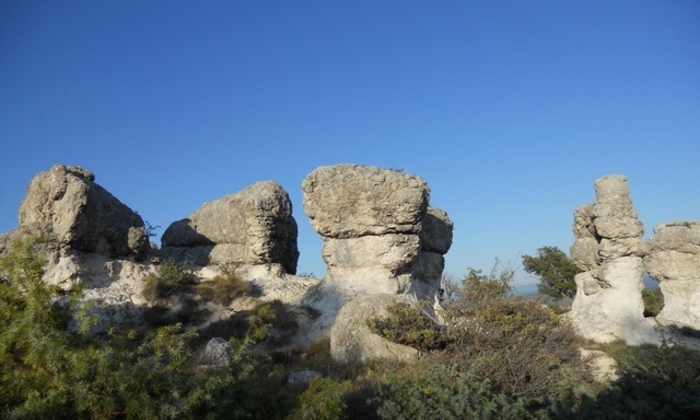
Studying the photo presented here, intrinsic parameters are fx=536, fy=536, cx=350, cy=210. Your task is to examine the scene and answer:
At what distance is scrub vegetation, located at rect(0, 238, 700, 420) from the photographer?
439 cm

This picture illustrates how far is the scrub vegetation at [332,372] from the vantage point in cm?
439

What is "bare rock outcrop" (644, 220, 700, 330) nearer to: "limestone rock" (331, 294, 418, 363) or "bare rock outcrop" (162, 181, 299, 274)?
"limestone rock" (331, 294, 418, 363)

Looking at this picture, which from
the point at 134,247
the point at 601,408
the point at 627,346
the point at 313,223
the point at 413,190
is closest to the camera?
the point at 601,408

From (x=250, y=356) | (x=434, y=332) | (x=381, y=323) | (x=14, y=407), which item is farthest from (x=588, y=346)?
(x=14, y=407)

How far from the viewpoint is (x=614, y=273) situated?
13.8 metres

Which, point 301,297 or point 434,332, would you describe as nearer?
point 434,332

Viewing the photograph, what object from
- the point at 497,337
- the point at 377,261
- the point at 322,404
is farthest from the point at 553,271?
the point at 322,404

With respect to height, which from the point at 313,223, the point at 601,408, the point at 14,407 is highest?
the point at 313,223

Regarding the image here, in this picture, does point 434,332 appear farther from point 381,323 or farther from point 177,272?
point 177,272

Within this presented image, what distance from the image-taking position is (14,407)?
4.14m

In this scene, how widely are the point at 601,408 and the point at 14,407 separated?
6.40 m

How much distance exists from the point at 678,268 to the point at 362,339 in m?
9.18

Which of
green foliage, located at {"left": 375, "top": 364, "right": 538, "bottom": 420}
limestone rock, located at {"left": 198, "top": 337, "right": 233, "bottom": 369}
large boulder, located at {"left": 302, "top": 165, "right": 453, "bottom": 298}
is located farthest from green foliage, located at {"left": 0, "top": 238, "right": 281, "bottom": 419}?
large boulder, located at {"left": 302, "top": 165, "right": 453, "bottom": 298}

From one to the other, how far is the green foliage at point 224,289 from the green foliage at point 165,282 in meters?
0.57
